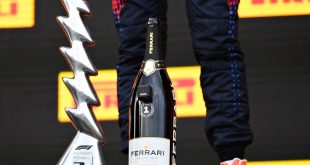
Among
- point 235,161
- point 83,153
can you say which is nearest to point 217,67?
point 235,161

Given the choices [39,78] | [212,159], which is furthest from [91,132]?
[39,78]

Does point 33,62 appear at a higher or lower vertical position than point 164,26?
lower

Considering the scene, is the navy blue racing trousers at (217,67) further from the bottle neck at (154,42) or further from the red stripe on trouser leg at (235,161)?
the bottle neck at (154,42)

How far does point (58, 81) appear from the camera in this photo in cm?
250

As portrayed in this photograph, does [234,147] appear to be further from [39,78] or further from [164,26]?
[39,78]

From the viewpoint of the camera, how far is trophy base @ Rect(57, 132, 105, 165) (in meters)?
1.31

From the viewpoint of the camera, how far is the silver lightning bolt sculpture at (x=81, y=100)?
4.36ft

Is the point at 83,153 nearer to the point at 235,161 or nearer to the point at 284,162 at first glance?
the point at 235,161

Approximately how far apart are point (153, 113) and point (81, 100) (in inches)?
13.0

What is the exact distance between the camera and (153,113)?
111 centimetres

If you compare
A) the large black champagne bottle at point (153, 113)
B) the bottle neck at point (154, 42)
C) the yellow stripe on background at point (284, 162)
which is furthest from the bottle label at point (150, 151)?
the yellow stripe on background at point (284, 162)

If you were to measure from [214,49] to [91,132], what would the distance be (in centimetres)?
27

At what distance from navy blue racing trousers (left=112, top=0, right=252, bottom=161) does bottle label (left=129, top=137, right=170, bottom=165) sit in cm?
24

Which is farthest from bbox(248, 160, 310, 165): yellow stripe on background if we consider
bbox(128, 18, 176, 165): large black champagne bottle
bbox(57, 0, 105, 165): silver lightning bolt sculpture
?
bbox(128, 18, 176, 165): large black champagne bottle
